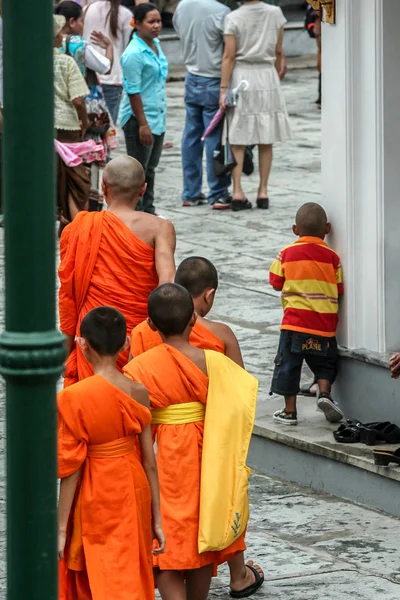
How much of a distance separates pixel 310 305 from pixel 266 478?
36.3 inches

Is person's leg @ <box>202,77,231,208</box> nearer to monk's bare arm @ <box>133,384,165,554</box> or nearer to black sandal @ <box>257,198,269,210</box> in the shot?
black sandal @ <box>257,198,269,210</box>

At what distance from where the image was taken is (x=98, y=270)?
243 inches

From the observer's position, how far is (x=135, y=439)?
481 centimetres

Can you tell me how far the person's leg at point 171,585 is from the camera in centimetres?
512

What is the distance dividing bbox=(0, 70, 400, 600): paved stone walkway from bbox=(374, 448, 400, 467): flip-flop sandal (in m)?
0.27

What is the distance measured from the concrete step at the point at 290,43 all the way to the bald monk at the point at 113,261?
18358 millimetres

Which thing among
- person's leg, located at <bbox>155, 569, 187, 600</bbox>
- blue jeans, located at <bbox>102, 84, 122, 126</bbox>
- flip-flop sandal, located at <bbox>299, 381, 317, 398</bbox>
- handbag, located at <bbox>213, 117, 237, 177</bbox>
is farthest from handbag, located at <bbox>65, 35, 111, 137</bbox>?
person's leg, located at <bbox>155, 569, 187, 600</bbox>

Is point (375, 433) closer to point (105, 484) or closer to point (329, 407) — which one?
point (329, 407)

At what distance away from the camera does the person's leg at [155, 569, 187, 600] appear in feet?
16.8

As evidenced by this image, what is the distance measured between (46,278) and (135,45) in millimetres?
9480

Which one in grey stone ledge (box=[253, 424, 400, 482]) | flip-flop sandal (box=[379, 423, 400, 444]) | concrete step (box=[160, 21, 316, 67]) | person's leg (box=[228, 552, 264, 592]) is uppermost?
concrete step (box=[160, 21, 316, 67])

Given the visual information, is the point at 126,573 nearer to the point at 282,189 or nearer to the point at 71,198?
the point at 71,198

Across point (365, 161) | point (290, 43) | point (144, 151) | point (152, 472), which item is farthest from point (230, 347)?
point (290, 43)

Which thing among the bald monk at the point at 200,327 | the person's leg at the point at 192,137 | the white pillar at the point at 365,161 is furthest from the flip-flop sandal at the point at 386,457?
the person's leg at the point at 192,137
